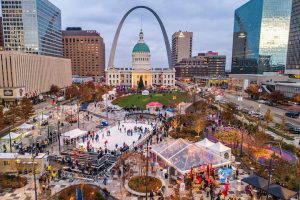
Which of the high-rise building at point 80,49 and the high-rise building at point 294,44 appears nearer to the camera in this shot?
the high-rise building at point 294,44

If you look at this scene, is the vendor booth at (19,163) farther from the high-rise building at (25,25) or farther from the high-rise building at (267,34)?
the high-rise building at (267,34)

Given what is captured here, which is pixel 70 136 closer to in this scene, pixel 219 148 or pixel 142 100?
pixel 219 148

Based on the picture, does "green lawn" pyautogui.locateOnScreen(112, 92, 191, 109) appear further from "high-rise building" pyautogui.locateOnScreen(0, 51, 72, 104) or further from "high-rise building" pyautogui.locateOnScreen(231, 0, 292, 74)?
"high-rise building" pyautogui.locateOnScreen(231, 0, 292, 74)

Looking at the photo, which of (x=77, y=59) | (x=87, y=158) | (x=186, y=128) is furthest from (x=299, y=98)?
(x=77, y=59)

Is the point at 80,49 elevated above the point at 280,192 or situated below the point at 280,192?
above

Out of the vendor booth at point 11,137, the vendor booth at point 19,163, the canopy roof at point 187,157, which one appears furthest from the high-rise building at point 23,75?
the canopy roof at point 187,157

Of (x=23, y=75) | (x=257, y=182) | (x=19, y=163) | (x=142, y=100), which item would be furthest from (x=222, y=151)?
(x=23, y=75)

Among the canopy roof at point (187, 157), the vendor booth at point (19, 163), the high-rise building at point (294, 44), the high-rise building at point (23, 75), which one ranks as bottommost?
the vendor booth at point (19, 163)
